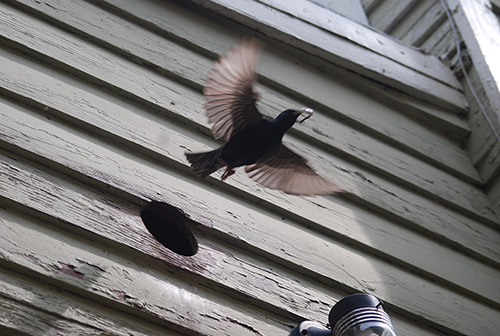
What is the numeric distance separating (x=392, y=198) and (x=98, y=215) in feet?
4.38

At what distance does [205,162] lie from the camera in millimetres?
1688

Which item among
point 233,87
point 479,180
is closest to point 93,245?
point 233,87

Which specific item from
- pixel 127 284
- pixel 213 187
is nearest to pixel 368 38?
pixel 213 187

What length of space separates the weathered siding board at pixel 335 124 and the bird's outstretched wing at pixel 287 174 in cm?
30

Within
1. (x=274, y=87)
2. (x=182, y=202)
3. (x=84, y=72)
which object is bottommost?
(x=182, y=202)

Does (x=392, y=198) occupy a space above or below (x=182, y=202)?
above

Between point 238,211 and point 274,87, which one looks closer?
point 238,211

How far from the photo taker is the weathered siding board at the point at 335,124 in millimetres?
1869

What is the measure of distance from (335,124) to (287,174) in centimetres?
58

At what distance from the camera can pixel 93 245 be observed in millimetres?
1407

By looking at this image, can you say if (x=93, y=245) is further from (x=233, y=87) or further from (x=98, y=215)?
(x=233, y=87)

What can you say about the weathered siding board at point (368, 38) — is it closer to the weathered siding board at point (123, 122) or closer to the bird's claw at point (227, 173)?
the weathered siding board at point (123, 122)

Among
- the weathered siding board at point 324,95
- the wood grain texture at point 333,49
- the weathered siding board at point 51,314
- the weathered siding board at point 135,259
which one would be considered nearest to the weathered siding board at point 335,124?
the weathered siding board at point 324,95

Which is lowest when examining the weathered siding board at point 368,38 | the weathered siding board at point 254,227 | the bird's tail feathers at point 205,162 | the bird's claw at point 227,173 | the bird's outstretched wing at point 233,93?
the weathered siding board at point 254,227
